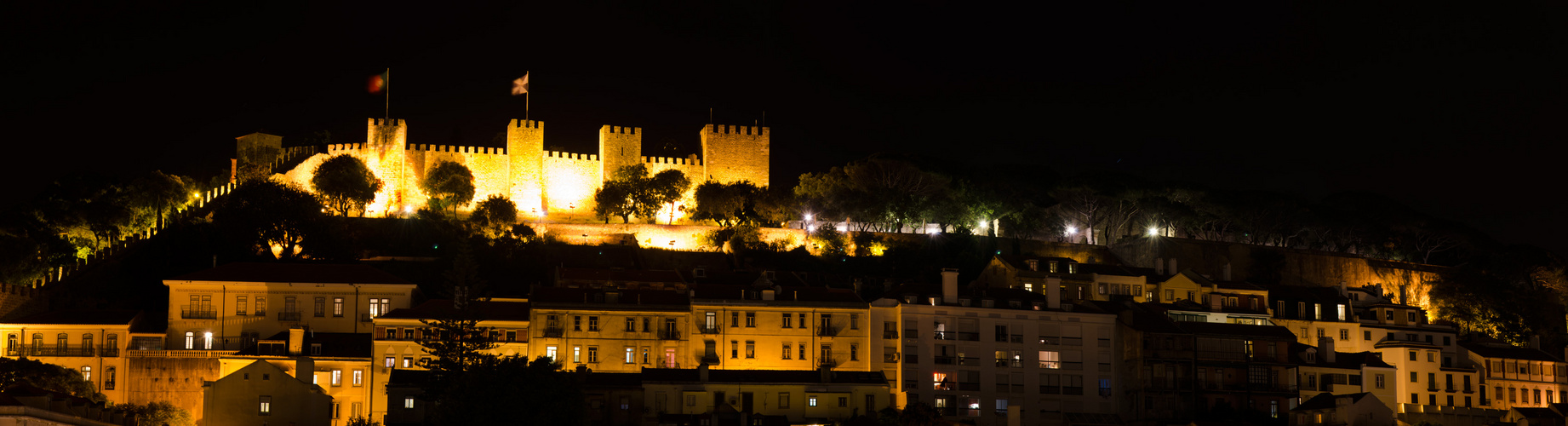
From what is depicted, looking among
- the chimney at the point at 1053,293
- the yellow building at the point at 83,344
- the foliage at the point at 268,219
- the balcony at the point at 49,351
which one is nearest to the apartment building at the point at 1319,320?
the chimney at the point at 1053,293

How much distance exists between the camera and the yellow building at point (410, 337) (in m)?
44.1

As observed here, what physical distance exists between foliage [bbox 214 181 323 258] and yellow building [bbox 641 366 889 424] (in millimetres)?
23923

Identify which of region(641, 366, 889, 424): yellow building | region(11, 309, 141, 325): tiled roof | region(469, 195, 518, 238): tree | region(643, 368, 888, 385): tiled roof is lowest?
region(641, 366, 889, 424): yellow building

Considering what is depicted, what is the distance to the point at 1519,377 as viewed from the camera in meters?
56.9

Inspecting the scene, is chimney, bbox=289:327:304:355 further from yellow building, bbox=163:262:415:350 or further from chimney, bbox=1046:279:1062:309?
chimney, bbox=1046:279:1062:309

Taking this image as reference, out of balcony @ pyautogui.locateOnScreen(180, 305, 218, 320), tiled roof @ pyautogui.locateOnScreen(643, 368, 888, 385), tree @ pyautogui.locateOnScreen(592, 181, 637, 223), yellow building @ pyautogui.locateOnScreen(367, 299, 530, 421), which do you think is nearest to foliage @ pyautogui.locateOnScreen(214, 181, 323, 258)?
balcony @ pyautogui.locateOnScreen(180, 305, 218, 320)

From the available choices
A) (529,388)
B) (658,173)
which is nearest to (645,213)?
(658,173)

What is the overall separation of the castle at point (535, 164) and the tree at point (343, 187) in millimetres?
2328

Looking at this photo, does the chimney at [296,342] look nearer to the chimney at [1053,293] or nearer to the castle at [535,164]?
the chimney at [1053,293]

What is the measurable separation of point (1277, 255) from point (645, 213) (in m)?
33.8

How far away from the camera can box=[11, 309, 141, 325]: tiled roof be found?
150 ft

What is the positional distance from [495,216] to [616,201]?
348 inches

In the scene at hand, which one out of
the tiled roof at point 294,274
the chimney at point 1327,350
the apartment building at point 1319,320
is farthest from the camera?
the apartment building at point 1319,320

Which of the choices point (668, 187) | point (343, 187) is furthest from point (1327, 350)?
point (343, 187)
